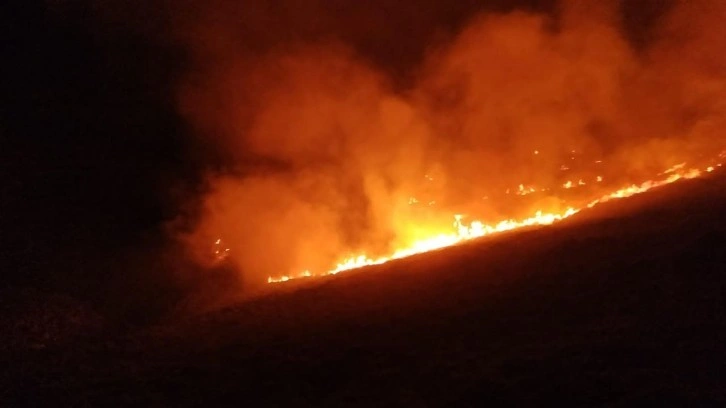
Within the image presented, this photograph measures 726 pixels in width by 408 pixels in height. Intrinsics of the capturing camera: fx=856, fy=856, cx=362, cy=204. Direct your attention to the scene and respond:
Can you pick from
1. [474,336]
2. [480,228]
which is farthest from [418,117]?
[474,336]

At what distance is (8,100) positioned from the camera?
722 inches

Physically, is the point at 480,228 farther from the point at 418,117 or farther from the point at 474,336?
the point at 474,336

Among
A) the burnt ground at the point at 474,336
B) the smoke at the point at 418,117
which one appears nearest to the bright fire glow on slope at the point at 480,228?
the smoke at the point at 418,117

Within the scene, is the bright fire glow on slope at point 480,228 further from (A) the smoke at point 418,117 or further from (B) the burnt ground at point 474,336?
(B) the burnt ground at point 474,336

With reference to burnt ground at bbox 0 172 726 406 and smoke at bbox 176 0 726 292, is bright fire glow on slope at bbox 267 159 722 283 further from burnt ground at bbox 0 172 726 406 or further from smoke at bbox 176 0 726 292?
burnt ground at bbox 0 172 726 406

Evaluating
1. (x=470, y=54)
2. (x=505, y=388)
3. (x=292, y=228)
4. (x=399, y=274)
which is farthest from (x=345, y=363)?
(x=470, y=54)

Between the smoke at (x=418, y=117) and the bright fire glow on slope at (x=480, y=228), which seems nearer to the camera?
the bright fire glow on slope at (x=480, y=228)

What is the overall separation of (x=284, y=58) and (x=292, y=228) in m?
4.73

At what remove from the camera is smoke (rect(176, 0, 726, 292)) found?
16.8m

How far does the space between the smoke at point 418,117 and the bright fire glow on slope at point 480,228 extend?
1.16 ft

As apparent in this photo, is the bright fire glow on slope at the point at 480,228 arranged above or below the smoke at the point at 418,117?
below

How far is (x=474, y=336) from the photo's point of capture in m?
10.0

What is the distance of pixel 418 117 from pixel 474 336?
9212mm

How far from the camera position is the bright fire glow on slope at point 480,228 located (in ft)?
48.5
